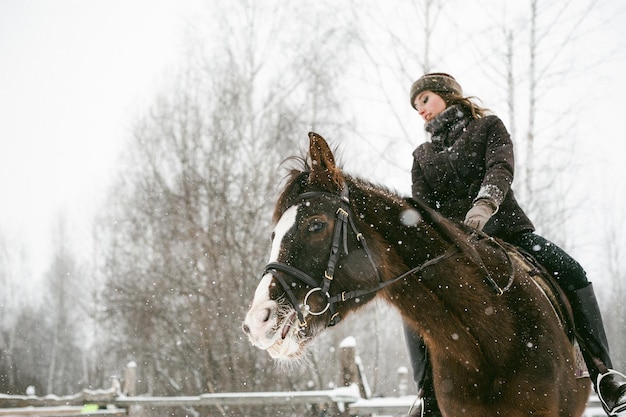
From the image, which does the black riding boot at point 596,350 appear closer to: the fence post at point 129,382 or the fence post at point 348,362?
the fence post at point 348,362

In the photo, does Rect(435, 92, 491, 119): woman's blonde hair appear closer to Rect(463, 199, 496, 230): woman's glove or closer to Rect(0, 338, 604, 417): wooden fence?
Rect(463, 199, 496, 230): woman's glove

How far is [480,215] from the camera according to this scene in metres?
2.54

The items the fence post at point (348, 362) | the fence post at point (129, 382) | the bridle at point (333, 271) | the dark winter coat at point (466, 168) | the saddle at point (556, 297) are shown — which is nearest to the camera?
the bridle at point (333, 271)

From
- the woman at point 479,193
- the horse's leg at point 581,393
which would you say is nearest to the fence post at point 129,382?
the woman at point 479,193

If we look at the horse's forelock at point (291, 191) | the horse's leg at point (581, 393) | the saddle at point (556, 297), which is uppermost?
the horse's forelock at point (291, 191)

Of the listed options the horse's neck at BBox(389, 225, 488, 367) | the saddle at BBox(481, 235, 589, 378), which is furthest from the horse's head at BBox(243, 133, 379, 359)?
the saddle at BBox(481, 235, 589, 378)

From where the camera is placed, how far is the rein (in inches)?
84.0

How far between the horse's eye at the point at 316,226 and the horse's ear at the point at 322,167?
0.21 m

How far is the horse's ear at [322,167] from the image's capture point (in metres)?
2.41

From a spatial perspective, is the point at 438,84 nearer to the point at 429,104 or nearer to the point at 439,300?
the point at 429,104

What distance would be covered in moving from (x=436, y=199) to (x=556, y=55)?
8861 millimetres

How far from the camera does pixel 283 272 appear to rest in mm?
2158

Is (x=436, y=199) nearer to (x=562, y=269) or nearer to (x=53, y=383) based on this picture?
(x=562, y=269)

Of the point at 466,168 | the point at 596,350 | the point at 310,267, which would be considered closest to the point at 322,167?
the point at 310,267
